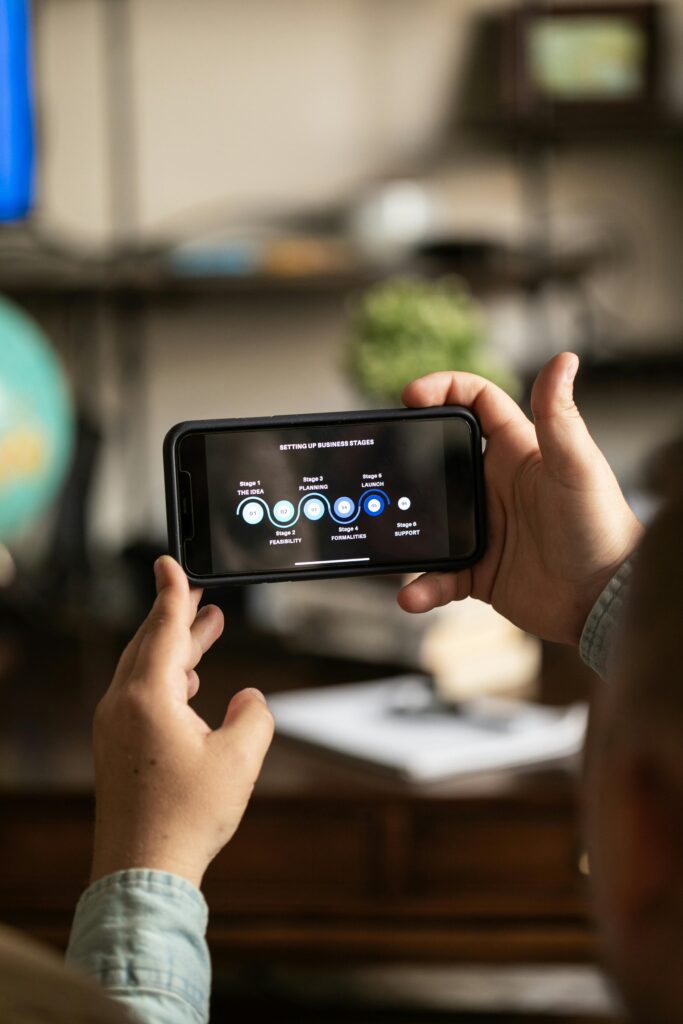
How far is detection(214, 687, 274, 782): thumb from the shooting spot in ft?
1.68

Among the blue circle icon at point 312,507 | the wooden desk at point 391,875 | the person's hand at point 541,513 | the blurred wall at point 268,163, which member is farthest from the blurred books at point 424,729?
the blurred wall at point 268,163

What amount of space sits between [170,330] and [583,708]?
150cm

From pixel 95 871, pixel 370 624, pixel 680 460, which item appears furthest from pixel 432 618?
pixel 95 871

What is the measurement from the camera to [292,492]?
0.60 meters

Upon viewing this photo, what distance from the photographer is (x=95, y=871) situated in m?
0.51

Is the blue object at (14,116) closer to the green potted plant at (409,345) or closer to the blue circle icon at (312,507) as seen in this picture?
the green potted plant at (409,345)

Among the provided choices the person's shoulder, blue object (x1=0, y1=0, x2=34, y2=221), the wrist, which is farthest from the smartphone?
blue object (x1=0, y1=0, x2=34, y2=221)

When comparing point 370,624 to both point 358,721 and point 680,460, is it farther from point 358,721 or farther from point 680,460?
point 680,460

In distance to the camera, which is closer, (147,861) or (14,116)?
(147,861)

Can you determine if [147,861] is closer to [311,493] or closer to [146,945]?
[146,945]

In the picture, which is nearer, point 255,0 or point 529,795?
point 529,795

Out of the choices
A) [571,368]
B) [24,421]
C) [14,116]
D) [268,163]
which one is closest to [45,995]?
[571,368]

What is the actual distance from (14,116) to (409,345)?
723mm

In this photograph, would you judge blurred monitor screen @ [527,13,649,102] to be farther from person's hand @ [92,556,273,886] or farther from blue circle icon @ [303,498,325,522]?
person's hand @ [92,556,273,886]
